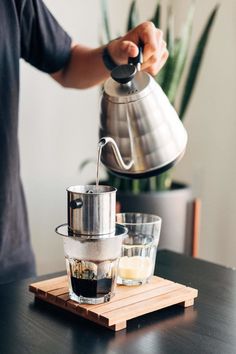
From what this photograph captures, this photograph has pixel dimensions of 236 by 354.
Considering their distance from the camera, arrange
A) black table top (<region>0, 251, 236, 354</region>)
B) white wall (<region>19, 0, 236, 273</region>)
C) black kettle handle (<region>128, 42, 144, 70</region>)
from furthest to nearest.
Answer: white wall (<region>19, 0, 236, 273</region>)
black kettle handle (<region>128, 42, 144, 70</region>)
black table top (<region>0, 251, 236, 354</region>)

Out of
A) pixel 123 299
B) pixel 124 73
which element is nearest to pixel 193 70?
pixel 124 73

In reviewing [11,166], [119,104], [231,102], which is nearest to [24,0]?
[11,166]

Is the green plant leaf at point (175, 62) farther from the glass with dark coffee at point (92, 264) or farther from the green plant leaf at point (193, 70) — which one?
the glass with dark coffee at point (92, 264)

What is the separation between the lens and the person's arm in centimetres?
102

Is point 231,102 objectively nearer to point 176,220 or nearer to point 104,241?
point 176,220

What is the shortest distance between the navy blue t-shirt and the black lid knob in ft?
Result: 1.18

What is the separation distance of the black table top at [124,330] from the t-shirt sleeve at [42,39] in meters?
0.53

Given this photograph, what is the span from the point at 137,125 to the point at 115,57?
26 centimetres

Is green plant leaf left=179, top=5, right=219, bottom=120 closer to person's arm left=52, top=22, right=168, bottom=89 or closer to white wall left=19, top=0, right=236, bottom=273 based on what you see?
white wall left=19, top=0, right=236, bottom=273

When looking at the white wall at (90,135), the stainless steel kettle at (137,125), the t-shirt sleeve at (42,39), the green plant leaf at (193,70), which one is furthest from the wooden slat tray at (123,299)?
the white wall at (90,135)

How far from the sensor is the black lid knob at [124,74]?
87cm

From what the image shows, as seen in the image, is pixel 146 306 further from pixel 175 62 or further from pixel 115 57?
pixel 175 62

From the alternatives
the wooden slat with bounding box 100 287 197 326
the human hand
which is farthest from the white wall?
the wooden slat with bounding box 100 287 197 326

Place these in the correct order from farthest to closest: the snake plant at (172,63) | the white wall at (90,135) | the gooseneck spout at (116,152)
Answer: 1. the white wall at (90,135)
2. the snake plant at (172,63)
3. the gooseneck spout at (116,152)
